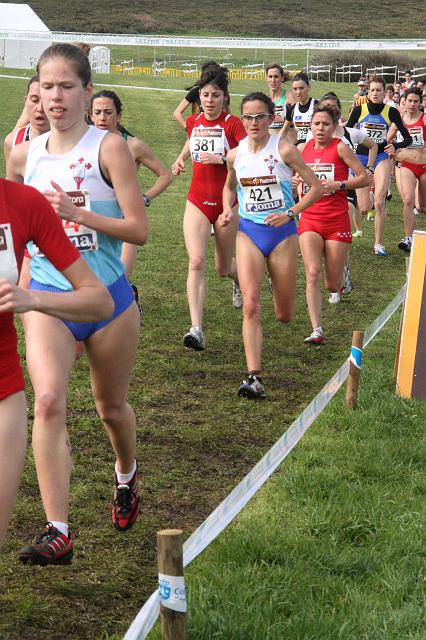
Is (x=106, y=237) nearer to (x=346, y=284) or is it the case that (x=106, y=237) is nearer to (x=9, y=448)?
(x=9, y=448)

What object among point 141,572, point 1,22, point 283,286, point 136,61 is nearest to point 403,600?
point 141,572

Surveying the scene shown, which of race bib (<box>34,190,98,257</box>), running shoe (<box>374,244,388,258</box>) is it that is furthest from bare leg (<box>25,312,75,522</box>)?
running shoe (<box>374,244,388,258</box>)

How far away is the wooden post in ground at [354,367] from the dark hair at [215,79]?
3304mm

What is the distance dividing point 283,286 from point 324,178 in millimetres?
2234

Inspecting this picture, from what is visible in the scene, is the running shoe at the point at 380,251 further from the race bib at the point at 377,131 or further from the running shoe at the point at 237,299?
the running shoe at the point at 237,299

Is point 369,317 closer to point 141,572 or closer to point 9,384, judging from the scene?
point 141,572

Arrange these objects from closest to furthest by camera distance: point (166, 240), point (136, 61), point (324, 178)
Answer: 1. point (324, 178)
2. point (166, 240)
3. point (136, 61)

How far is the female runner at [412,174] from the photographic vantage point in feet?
50.4

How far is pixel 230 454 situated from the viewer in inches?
264

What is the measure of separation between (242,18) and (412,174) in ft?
299

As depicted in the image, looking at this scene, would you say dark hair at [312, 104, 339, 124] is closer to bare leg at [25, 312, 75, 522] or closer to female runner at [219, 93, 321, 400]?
female runner at [219, 93, 321, 400]

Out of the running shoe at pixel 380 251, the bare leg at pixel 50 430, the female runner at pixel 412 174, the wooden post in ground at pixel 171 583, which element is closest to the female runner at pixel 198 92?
the female runner at pixel 412 174

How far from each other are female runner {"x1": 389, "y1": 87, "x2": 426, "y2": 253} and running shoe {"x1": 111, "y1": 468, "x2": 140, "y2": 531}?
9607 mm

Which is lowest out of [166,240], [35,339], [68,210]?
[166,240]
